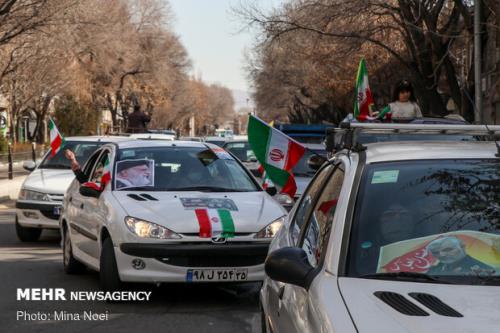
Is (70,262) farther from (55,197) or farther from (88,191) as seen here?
(55,197)

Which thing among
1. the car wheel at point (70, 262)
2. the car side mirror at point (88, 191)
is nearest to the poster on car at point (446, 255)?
the car side mirror at point (88, 191)

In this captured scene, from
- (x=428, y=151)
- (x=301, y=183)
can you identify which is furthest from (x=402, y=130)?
(x=301, y=183)

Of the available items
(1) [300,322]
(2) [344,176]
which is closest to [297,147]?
(2) [344,176]

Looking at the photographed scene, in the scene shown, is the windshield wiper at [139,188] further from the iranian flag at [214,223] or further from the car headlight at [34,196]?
the car headlight at [34,196]

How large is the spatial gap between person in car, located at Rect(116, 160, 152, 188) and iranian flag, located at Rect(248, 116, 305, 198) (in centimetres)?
120

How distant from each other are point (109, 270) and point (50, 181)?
222 inches

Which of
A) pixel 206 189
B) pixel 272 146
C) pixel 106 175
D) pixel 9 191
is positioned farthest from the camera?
pixel 9 191

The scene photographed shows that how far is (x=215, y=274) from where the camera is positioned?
8008 mm

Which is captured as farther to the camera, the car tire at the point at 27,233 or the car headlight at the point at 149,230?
the car tire at the point at 27,233

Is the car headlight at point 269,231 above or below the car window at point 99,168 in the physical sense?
below

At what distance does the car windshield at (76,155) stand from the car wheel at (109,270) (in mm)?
6601

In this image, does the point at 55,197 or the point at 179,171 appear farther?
the point at 55,197

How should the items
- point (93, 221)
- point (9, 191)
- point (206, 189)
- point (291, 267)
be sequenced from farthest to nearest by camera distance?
point (9, 191), point (206, 189), point (93, 221), point (291, 267)

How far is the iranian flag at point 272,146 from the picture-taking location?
8.66m
